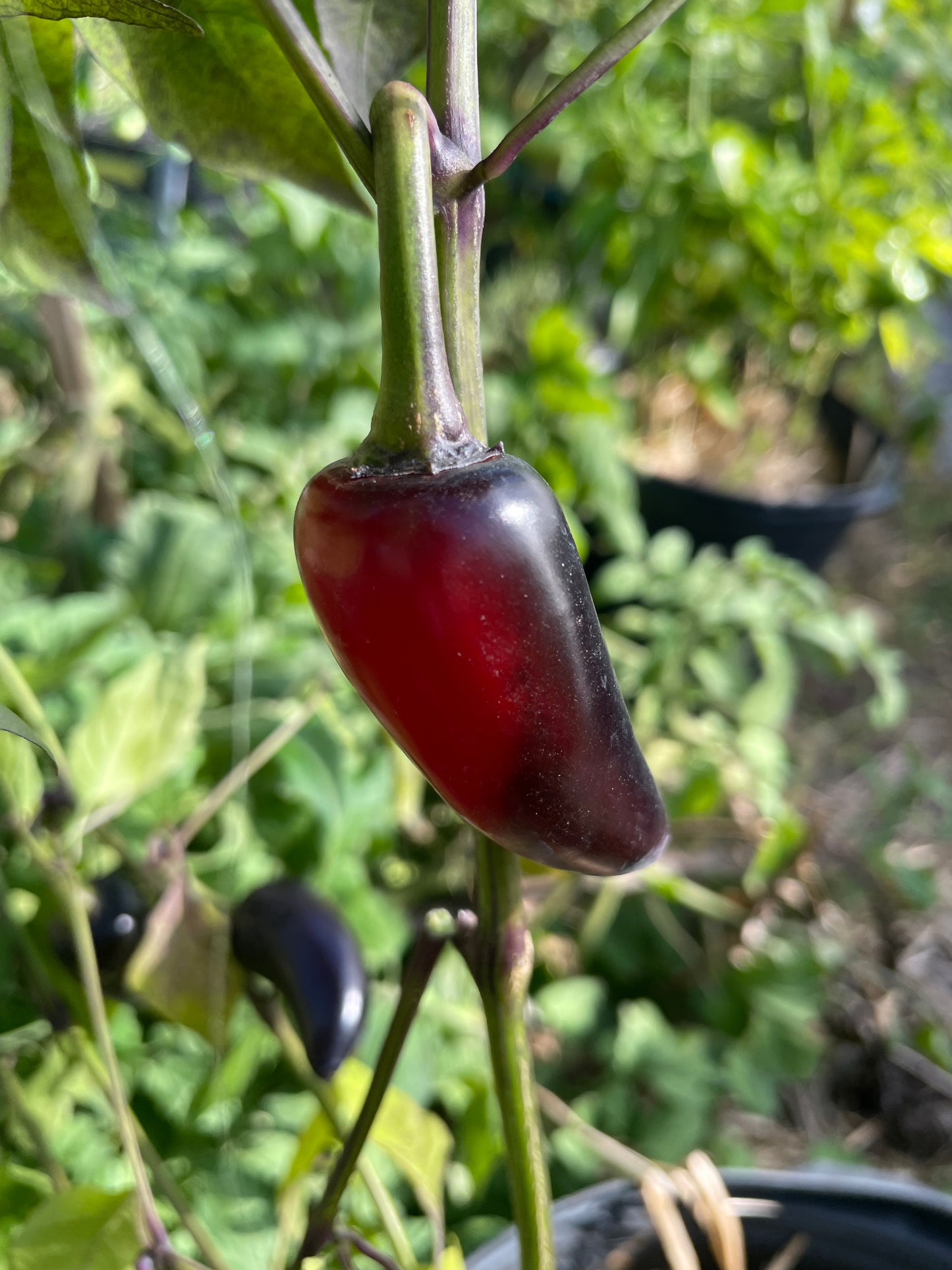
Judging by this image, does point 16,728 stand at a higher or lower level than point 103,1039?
higher

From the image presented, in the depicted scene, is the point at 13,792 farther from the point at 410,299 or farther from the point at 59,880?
the point at 410,299

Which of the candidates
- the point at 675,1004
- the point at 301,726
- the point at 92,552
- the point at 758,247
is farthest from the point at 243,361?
the point at 675,1004

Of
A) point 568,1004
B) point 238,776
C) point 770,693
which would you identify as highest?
point 238,776

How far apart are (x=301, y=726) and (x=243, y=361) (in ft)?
1.28

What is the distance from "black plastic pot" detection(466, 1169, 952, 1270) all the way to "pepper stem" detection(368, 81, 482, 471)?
0.26 metres

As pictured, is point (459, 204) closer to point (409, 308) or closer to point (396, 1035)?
point (409, 308)

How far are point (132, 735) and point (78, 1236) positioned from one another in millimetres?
158

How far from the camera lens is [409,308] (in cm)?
13

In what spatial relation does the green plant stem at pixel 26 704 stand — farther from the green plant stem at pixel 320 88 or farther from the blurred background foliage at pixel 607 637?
the green plant stem at pixel 320 88

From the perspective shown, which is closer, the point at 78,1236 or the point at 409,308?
the point at 409,308

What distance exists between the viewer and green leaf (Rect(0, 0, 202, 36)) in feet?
0.47

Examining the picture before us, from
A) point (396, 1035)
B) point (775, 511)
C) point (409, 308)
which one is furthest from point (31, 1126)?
point (775, 511)

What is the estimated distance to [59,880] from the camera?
0.27 metres

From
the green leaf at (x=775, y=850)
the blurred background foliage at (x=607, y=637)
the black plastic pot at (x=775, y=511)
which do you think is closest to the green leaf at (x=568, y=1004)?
the blurred background foliage at (x=607, y=637)
